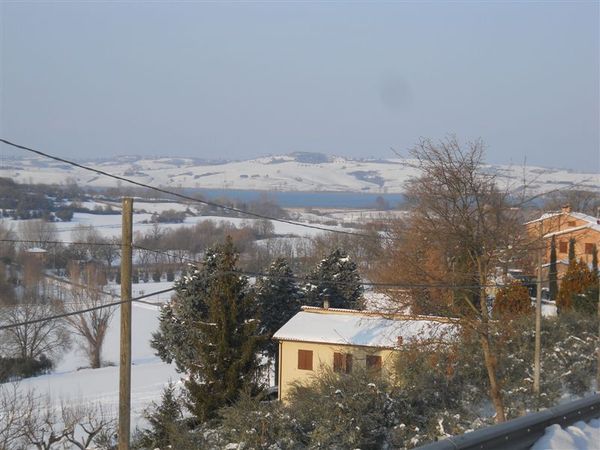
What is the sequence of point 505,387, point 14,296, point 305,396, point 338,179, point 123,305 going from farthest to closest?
1. point 338,179
2. point 14,296
3. point 505,387
4. point 305,396
5. point 123,305

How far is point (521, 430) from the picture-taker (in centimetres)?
574

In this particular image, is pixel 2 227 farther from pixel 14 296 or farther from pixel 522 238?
pixel 522 238

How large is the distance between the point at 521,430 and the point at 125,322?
5.64 metres

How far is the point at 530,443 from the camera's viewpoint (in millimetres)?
5879

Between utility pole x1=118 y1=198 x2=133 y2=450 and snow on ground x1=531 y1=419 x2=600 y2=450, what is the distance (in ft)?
17.6

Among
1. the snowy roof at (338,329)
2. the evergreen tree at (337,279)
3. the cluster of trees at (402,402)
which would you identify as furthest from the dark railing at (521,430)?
the evergreen tree at (337,279)

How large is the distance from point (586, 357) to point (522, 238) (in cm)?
784

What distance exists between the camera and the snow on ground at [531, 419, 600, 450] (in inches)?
232

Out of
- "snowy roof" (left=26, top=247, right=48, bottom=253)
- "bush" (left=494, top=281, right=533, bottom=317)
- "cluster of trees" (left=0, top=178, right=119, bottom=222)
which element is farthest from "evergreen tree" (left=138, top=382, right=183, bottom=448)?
"snowy roof" (left=26, top=247, right=48, bottom=253)

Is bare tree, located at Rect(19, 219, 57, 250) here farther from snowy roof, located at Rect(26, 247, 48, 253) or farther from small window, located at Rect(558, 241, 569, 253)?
small window, located at Rect(558, 241, 569, 253)

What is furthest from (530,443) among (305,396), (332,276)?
(332,276)

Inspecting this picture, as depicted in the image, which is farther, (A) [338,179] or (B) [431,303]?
(A) [338,179]

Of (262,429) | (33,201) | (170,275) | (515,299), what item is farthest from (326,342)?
(170,275)

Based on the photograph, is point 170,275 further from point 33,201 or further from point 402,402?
point 402,402
